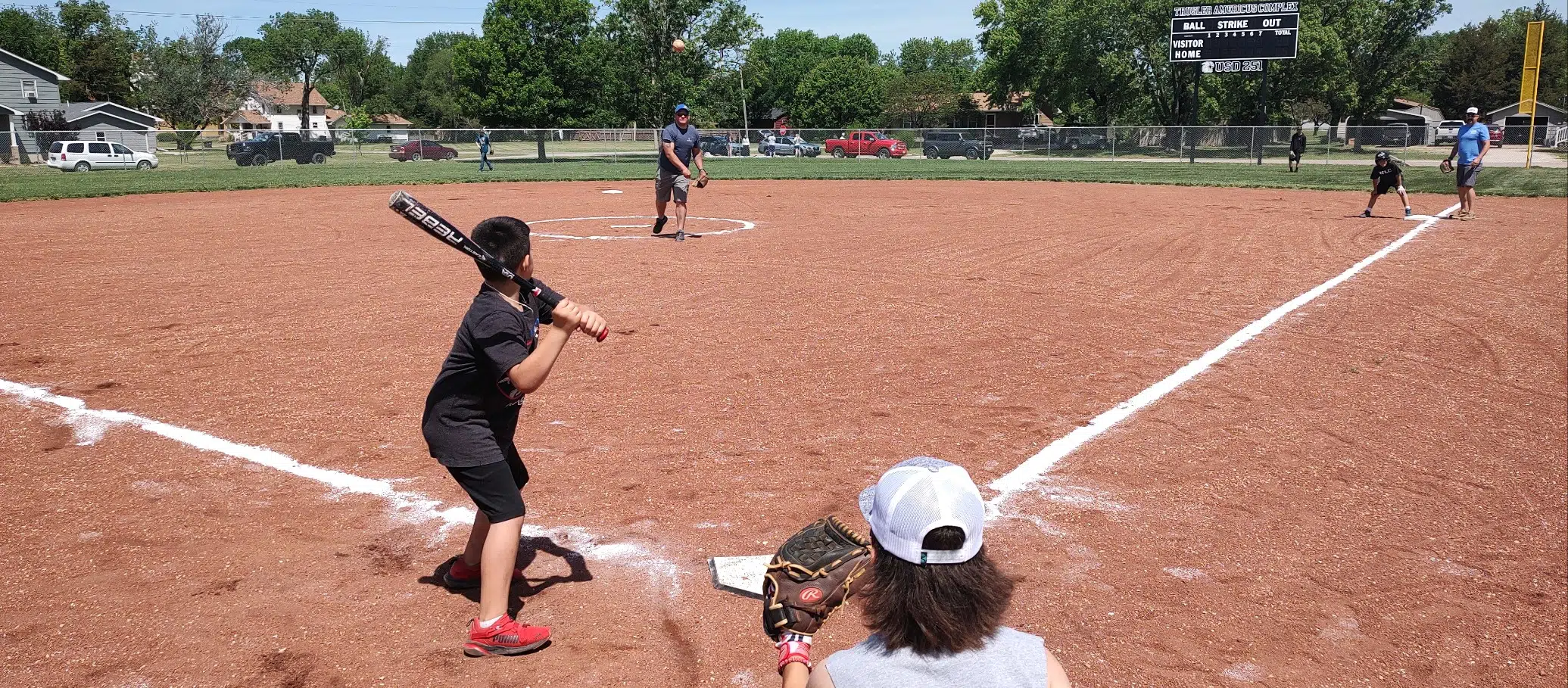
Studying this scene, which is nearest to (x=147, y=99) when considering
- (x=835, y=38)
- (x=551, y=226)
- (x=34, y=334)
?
(x=551, y=226)

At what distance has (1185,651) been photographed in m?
3.87

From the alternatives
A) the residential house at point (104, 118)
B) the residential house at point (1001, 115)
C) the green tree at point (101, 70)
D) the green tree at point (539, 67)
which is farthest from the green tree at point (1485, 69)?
the green tree at point (101, 70)

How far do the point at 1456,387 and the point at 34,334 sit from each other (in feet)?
37.0

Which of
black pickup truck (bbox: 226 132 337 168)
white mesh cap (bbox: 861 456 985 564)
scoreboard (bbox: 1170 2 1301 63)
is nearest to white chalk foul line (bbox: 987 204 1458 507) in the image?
white mesh cap (bbox: 861 456 985 564)

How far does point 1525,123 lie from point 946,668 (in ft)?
277

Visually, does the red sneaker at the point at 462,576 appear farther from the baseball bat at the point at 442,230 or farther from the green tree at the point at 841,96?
the green tree at the point at 841,96

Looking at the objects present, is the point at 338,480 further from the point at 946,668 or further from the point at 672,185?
the point at 672,185

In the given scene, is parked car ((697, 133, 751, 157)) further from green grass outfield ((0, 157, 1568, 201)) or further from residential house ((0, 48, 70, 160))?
residential house ((0, 48, 70, 160))

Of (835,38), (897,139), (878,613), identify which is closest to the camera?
(878,613)

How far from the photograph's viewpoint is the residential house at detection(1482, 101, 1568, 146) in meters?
55.8

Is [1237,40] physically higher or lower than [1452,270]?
higher

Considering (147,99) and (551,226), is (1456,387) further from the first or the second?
(147,99)

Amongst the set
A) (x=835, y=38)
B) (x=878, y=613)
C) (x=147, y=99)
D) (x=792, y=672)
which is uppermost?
(x=835, y=38)

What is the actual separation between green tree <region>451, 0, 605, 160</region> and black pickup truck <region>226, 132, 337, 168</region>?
17256mm
